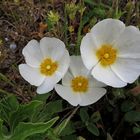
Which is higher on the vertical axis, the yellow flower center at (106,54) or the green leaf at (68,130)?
the yellow flower center at (106,54)

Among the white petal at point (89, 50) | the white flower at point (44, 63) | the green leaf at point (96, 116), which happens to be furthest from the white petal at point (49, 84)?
the green leaf at point (96, 116)

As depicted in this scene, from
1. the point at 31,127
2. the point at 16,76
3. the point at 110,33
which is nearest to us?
the point at 31,127

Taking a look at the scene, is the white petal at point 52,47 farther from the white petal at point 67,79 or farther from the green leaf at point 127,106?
the green leaf at point 127,106

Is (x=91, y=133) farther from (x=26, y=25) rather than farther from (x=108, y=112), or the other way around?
(x=26, y=25)

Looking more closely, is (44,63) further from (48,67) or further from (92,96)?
(92,96)

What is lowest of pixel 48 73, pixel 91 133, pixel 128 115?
pixel 91 133

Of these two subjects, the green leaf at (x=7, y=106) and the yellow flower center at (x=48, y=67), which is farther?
the yellow flower center at (x=48, y=67)

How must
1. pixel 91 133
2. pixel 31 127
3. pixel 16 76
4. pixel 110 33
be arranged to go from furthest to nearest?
pixel 16 76, pixel 91 133, pixel 110 33, pixel 31 127

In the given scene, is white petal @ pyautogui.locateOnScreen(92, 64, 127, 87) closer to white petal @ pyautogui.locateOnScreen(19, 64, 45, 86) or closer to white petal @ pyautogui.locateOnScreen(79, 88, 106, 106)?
white petal @ pyautogui.locateOnScreen(79, 88, 106, 106)

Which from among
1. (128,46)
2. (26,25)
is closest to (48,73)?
(128,46)
